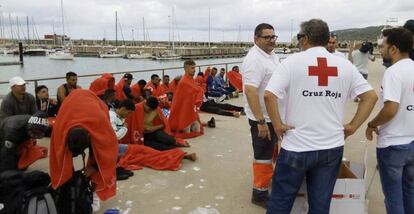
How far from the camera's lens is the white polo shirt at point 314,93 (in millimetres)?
2484

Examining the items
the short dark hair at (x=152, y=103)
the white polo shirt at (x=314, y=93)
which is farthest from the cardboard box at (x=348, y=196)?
the short dark hair at (x=152, y=103)

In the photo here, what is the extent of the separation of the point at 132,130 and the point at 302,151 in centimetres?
355

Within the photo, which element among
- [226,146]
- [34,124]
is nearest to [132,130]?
[226,146]

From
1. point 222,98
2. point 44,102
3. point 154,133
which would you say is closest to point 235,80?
point 222,98

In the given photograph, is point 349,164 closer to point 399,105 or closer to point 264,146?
point 264,146

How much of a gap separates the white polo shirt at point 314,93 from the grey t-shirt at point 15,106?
410 centimetres

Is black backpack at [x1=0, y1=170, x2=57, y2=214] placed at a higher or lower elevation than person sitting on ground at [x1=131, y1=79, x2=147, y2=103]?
lower

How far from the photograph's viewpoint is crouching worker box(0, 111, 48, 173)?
376 cm

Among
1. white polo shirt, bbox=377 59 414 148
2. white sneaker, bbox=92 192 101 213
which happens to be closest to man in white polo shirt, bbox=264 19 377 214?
white polo shirt, bbox=377 59 414 148

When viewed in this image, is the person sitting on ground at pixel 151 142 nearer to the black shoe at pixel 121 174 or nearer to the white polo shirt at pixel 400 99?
the black shoe at pixel 121 174

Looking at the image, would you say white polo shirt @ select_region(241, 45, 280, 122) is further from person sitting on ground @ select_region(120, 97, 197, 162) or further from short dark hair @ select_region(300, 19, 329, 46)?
person sitting on ground @ select_region(120, 97, 197, 162)

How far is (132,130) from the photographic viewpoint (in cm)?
568

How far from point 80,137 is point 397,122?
234cm

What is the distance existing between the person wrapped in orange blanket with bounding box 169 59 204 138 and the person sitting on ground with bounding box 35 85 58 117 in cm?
214
